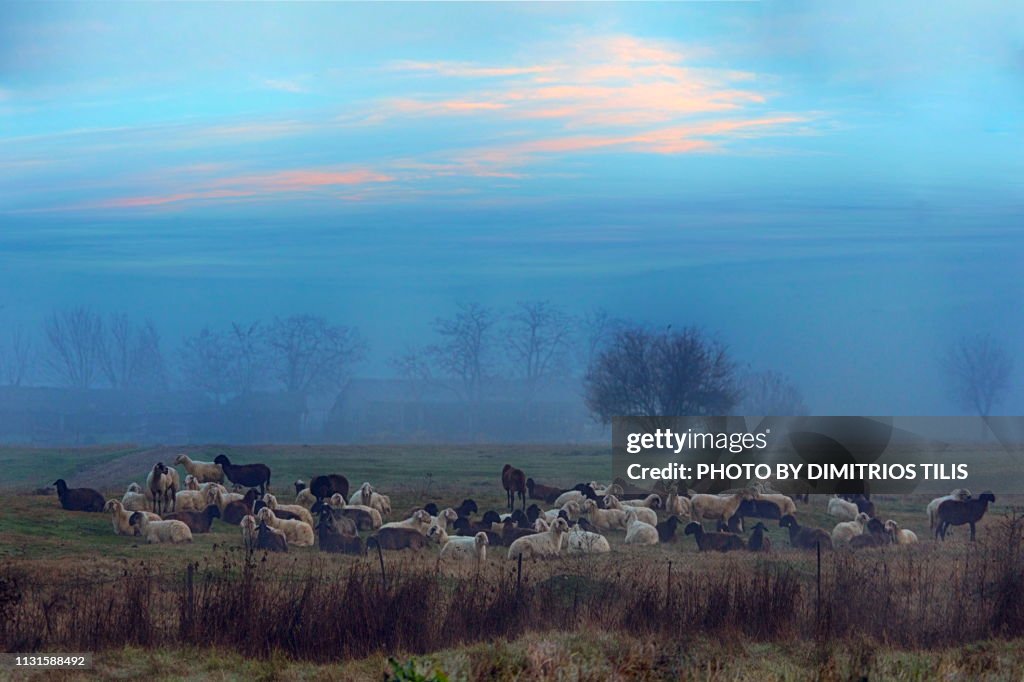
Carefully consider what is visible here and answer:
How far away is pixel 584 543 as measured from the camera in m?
24.3

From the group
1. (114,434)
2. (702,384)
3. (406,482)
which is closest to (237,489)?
(406,482)

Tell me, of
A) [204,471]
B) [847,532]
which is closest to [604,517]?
[847,532]

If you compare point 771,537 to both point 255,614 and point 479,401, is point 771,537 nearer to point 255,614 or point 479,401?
point 255,614

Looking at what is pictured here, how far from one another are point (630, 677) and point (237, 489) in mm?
24524

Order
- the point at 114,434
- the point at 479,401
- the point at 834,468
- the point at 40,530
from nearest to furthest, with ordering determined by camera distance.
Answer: the point at 40,530 → the point at 834,468 → the point at 114,434 → the point at 479,401

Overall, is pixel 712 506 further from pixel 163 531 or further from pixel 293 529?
pixel 163 531

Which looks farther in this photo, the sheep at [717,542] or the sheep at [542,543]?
the sheep at [717,542]

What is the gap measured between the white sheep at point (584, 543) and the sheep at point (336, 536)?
458 cm

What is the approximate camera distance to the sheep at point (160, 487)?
29.4 m

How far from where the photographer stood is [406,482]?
45625 mm

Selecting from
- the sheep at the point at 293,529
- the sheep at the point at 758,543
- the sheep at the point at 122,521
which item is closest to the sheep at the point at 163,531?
the sheep at the point at 122,521

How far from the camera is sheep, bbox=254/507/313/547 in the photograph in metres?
24.9

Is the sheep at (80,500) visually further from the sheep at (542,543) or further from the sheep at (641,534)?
the sheep at (641,534)

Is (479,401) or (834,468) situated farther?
(479,401)
